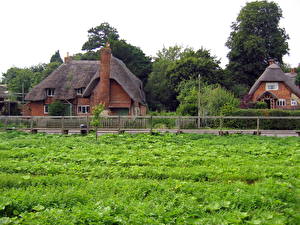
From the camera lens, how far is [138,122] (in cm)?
2364

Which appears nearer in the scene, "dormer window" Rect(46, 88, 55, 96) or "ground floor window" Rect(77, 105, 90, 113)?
"ground floor window" Rect(77, 105, 90, 113)

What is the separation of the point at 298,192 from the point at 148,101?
46792 millimetres

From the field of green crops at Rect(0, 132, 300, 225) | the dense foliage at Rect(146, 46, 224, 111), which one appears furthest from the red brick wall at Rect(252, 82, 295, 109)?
the field of green crops at Rect(0, 132, 300, 225)

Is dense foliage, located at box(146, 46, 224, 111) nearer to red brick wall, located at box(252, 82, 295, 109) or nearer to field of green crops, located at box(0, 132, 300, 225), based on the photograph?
red brick wall, located at box(252, 82, 295, 109)

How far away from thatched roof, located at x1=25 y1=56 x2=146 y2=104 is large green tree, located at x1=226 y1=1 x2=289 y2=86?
2123 cm

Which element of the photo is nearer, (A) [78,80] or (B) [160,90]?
(A) [78,80]

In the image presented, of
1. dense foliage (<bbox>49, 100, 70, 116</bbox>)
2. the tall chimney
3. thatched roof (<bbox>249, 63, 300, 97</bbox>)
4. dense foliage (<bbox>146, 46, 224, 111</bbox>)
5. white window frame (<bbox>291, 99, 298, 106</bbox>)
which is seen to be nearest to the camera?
the tall chimney

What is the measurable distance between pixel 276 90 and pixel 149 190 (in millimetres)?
46034

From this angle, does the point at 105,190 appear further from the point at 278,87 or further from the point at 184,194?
the point at 278,87

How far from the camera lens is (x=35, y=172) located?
31.7 feet

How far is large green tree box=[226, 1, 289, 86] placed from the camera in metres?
55.5

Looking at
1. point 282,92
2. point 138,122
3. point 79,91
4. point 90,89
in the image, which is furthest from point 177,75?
point 138,122

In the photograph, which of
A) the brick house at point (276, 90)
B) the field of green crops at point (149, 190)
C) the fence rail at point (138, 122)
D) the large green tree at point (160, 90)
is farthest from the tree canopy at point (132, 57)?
the field of green crops at point (149, 190)

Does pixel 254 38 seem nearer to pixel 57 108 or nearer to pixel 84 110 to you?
pixel 84 110
